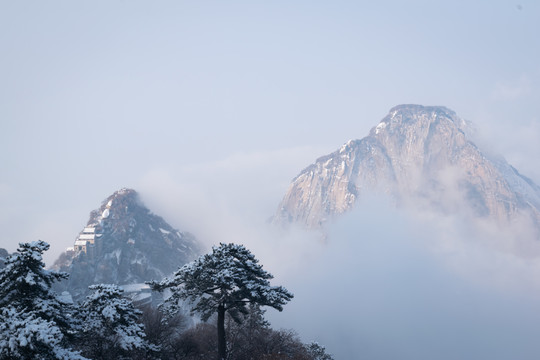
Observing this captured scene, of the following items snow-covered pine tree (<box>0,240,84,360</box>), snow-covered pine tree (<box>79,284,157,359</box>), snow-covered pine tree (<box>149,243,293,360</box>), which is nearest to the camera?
snow-covered pine tree (<box>0,240,84,360</box>)

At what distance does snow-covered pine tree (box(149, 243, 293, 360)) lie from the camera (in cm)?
3008

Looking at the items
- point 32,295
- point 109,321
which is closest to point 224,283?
point 109,321

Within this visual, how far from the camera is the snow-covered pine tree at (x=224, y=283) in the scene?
98.7ft

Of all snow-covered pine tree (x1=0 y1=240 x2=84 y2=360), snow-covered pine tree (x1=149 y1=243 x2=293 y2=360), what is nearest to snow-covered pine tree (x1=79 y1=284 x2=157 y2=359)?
snow-covered pine tree (x1=0 y1=240 x2=84 y2=360)

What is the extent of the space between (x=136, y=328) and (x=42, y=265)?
25.1ft

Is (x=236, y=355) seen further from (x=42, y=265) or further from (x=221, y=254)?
(x=42, y=265)

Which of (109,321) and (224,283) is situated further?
(224,283)

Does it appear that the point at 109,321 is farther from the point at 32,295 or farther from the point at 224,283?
the point at 224,283

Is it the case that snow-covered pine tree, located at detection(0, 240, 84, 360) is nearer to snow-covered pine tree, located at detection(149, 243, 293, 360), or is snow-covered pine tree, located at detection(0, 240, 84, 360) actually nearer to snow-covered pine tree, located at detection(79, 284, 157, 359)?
snow-covered pine tree, located at detection(79, 284, 157, 359)

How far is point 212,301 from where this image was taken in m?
32.3

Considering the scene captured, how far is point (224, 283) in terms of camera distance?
96.4 ft

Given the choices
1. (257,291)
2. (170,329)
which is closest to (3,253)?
(170,329)

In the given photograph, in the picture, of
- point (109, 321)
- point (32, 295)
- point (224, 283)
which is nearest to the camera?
point (32, 295)

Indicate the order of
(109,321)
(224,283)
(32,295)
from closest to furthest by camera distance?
(32,295), (109,321), (224,283)
